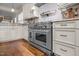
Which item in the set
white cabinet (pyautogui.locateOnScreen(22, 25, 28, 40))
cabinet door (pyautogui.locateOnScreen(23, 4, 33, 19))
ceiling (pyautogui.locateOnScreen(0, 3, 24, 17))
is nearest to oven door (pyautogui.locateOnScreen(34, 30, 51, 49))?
white cabinet (pyautogui.locateOnScreen(22, 25, 28, 40))

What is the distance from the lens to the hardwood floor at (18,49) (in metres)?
1.42

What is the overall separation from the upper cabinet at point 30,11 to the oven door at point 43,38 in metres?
0.21

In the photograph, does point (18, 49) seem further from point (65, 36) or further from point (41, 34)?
point (65, 36)

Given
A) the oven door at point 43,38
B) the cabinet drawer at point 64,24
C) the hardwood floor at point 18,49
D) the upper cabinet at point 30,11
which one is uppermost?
the upper cabinet at point 30,11

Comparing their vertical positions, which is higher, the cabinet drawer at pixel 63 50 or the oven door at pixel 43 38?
the oven door at pixel 43 38

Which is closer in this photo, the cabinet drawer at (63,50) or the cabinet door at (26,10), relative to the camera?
the cabinet drawer at (63,50)

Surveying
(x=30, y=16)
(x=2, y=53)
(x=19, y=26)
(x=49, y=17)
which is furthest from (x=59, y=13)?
(x=2, y=53)

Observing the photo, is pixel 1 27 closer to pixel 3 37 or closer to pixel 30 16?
pixel 3 37

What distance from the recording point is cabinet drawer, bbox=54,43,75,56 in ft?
4.14

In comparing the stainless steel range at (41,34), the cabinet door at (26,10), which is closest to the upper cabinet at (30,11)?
the cabinet door at (26,10)

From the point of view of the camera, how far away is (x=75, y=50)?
4.00ft

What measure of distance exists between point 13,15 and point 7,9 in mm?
100

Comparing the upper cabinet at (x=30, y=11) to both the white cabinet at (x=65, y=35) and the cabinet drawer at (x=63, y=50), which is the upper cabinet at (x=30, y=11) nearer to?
the white cabinet at (x=65, y=35)

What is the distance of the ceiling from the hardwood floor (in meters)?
0.34
